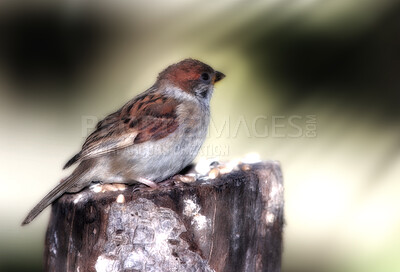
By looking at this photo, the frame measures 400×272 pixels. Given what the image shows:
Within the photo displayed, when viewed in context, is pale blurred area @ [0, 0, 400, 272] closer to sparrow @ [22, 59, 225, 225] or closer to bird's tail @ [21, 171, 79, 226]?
sparrow @ [22, 59, 225, 225]

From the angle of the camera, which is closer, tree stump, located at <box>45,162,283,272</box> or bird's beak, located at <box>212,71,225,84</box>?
tree stump, located at <box>45,162,283,272</box>

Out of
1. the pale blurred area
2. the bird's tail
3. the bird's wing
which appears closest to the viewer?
the bird's tail

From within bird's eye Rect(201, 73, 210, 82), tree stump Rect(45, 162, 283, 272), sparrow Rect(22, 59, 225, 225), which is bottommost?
tree stump Rect(45, 162, 283, 272)

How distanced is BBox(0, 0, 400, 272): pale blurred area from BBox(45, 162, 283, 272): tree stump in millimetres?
1567

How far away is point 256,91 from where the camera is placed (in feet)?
14.5

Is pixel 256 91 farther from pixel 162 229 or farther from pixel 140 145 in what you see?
pixel 162 229

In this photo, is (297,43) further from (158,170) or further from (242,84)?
(158,170)

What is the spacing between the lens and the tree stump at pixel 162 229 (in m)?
2.55

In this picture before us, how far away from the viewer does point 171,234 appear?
257 cm

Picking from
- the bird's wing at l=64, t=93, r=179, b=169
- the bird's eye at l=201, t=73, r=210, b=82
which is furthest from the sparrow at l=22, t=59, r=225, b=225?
the bird's eye at l=201, t=73, r=210, b=82

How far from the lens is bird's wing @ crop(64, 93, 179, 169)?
3.13 meters

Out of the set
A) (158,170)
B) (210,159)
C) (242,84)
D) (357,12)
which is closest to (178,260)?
(158,170)

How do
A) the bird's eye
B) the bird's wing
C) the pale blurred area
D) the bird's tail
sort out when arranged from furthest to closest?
1. the pale blurred area
2. the bird's eye
3. the bird's wing
4. the bird's tail

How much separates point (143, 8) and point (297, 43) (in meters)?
1.15
